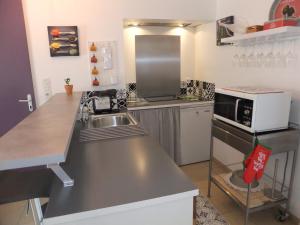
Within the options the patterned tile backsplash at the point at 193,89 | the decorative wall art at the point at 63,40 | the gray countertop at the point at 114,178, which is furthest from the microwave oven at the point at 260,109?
the decorative wall art at the point at 63,40

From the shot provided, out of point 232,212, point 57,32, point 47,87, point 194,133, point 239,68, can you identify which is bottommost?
point 232,212

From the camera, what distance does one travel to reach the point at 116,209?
0.99m

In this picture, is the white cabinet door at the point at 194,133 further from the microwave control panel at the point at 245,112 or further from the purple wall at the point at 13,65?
the purple wall at the point at 13,65

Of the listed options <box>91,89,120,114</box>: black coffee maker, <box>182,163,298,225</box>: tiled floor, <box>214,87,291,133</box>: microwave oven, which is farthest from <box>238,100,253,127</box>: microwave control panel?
<box>91,89,120,114</box>: black coffee maker

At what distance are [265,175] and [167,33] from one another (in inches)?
89.9

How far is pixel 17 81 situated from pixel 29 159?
83.1 inches

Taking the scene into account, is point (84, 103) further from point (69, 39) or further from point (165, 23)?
point (165, 23)

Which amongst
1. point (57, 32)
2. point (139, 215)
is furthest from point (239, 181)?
point (57, 32)

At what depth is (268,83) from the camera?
7.30 ft

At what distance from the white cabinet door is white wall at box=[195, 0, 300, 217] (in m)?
0.48

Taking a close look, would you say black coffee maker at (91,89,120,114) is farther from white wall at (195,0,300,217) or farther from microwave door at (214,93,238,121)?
white wall at (195,0,300,217)

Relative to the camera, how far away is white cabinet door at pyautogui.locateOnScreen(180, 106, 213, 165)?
3113 mm

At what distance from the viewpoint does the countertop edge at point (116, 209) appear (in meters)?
0.93

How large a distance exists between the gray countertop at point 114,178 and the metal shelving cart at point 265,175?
79 cm
